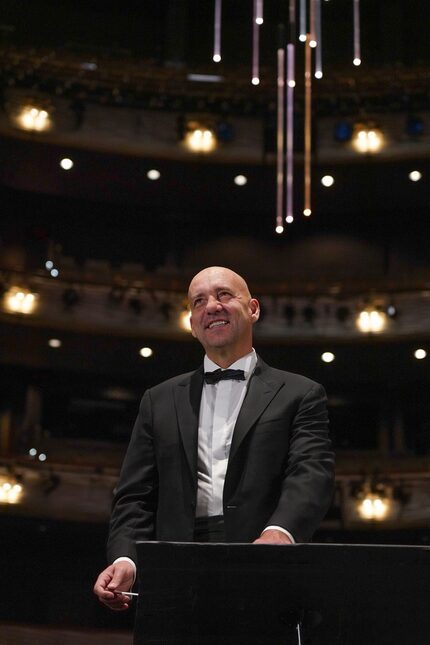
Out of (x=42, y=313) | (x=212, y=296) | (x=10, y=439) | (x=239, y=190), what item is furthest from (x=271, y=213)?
(x=212, y=296)

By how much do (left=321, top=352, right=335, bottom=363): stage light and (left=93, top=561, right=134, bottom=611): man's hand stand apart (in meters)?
16.5

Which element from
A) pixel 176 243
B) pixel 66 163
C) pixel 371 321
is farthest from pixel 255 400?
pixel 176 243

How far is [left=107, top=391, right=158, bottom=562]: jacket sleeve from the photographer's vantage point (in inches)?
143

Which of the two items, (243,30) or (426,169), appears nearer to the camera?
(426,169)

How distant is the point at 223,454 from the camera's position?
3.67 meters

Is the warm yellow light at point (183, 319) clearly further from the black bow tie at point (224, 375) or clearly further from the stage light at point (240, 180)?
the black bow tie at point (224, 375)

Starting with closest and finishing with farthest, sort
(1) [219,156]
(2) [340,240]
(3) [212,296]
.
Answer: (3) [212,296], (1) [219,156], (2) [340,240]

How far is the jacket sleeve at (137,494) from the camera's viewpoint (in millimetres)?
3639

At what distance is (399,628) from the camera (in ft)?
9.69

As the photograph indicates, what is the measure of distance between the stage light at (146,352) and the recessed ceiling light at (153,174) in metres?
3.81

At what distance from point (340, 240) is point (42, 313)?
22.9ft

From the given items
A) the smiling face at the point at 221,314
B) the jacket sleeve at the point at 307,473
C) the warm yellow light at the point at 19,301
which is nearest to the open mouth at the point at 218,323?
the smiling face at the point at 221,314

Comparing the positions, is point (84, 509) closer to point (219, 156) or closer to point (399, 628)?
point (219, 156)

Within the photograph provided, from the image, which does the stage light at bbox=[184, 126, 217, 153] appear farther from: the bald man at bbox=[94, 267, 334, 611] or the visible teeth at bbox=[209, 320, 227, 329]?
the visible teeth at bbox=[209, 320, 227, 329]
